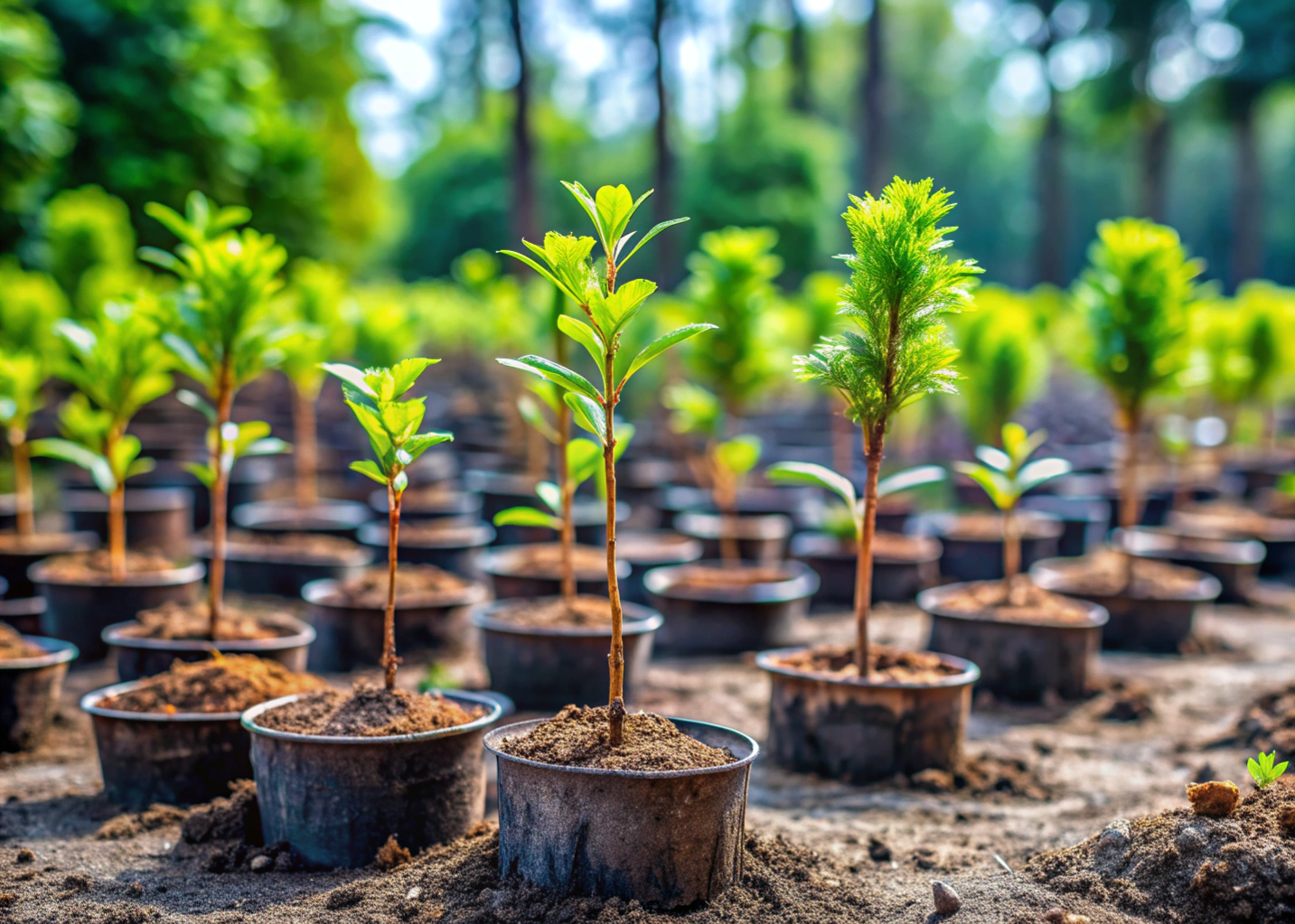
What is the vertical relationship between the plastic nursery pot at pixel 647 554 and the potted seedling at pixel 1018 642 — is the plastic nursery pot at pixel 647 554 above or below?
above

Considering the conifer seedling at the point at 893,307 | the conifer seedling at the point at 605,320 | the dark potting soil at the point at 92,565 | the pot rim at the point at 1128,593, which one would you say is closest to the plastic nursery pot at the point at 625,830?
the conifer seedling at the point at 605,320

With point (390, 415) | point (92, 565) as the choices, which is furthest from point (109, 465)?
point (390, 415)

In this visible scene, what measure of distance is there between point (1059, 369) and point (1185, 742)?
1993 cm

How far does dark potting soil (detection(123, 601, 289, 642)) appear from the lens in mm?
5051

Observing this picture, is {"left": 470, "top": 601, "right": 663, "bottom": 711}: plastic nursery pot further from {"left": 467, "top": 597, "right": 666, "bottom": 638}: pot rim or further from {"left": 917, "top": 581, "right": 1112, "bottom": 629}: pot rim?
{"left": 917, "top": 581, "right": 1112, "bottom": 629}: pot rim

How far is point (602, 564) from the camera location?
7.18 metres

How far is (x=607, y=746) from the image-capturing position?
313 centimetres

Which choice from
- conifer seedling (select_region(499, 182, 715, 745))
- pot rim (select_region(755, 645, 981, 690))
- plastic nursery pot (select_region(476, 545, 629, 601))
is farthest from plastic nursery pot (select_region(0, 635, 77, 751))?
pot rim (select_region(755, 645, 981, 690))

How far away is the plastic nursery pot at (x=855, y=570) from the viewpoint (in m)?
8.64

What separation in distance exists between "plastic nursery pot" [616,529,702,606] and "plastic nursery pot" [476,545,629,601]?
2.61ft

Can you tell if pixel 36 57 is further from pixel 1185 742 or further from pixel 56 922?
pixel 1185 742

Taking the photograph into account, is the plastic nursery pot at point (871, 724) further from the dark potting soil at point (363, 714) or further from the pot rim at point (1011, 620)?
the dark potting soil at point (363, 714)

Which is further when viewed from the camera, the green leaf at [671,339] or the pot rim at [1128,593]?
the pot rim at [1128,593]

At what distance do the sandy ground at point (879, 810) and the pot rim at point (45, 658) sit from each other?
43cm
